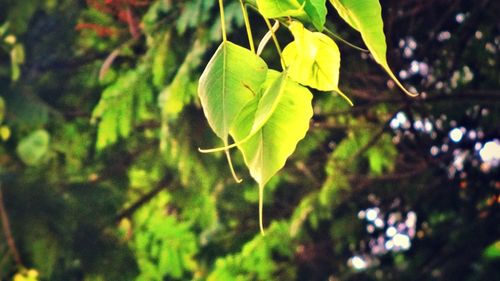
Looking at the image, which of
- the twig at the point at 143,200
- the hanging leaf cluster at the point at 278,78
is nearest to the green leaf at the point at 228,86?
the hanging leaf cluster at the point at 278,78

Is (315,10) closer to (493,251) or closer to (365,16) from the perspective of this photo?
(365,16)

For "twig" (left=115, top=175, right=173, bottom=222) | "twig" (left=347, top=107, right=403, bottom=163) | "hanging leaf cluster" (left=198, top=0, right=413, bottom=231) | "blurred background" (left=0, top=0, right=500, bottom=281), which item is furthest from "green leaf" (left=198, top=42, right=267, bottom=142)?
"twig" (left=115, top=175, right=173, bottom=222)

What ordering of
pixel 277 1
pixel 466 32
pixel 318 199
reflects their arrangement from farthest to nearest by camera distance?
pixel 318 199
pixel 466 32
pixel 277 1

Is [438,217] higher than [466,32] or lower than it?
lower

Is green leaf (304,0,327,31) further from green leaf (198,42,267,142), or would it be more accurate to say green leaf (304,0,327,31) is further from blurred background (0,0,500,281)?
blurred background (0,0,500,281)

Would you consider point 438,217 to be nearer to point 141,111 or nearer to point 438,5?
point 438,5

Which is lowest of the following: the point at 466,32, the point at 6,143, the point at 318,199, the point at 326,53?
the point at 318,199

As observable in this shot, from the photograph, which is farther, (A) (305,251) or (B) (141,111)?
(A) (305,251)

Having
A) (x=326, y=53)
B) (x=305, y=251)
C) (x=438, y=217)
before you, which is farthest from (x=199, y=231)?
(x=326, y=53)
